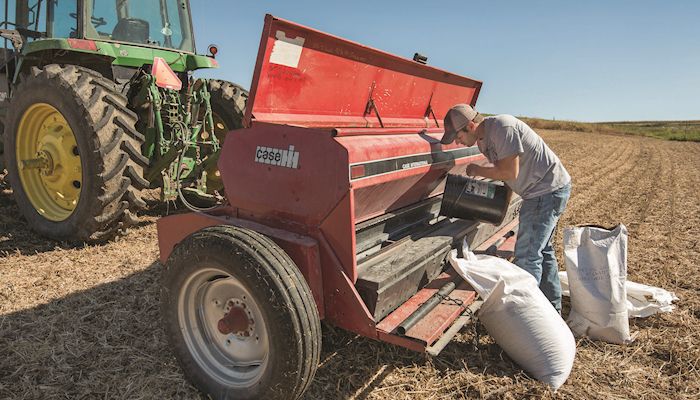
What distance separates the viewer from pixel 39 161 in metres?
4.34

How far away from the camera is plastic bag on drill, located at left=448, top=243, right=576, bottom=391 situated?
2.50m

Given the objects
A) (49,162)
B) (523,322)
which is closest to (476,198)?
(523,322)

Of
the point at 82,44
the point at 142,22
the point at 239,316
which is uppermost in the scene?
the point at 142,22

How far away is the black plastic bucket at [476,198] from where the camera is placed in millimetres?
3258

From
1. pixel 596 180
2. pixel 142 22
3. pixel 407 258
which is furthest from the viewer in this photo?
pixel 596 180

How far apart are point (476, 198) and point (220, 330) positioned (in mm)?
1910

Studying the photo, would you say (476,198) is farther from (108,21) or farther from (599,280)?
(108,21)

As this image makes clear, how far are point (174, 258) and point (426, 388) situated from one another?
1456 millimetres

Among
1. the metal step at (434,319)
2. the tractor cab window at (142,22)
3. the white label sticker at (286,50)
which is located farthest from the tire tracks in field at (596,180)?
the tractor cab window at (142,22)

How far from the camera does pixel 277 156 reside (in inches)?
94.8

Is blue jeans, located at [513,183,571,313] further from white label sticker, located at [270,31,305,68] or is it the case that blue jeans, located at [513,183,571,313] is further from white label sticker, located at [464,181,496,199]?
white label sticker, located at [270,31,305,68]

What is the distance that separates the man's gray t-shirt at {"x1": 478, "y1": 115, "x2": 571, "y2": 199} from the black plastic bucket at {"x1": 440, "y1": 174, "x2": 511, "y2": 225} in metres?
0.17

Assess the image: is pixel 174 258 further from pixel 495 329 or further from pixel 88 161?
pixel 88 161

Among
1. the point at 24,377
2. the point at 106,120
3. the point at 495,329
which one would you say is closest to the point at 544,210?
the point at 495,329
